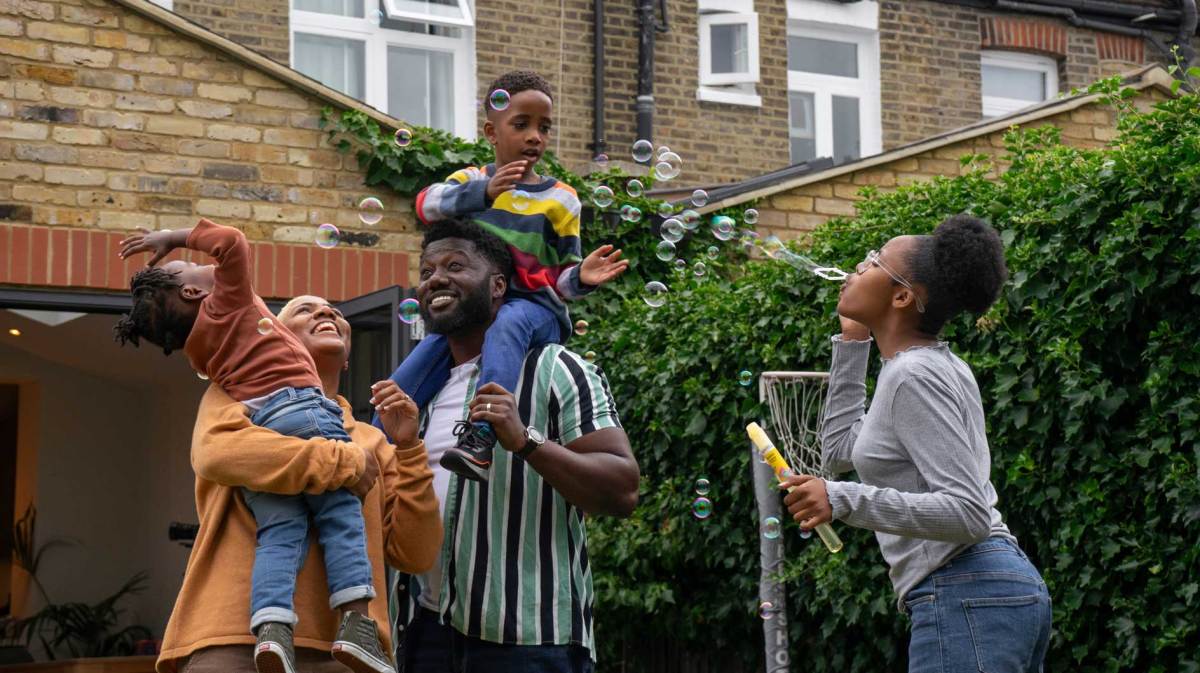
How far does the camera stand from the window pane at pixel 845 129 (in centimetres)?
1365

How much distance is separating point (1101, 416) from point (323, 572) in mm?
2574

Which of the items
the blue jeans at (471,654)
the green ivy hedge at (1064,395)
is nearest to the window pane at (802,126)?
→ the green ivy hedge at (1064,395)

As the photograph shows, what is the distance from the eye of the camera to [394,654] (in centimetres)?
376

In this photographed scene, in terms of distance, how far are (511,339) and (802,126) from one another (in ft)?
33.0

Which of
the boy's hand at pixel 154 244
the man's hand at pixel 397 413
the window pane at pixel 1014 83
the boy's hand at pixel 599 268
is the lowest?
the man's hand at pixel 397 413

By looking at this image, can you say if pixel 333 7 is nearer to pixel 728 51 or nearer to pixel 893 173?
pixel 728 51

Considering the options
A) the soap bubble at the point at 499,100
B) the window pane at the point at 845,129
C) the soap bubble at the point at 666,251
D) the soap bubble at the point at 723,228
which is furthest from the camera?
the window pane at the point at 845,129

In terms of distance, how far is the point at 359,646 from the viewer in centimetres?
336

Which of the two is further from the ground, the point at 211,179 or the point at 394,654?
the point at 211,179

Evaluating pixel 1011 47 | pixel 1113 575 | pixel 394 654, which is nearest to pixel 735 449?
pixel 1113 575

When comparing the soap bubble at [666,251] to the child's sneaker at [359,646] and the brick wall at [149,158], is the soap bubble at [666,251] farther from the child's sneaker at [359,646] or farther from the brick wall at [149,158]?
the brick wall at [149,158]

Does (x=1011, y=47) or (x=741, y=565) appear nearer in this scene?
(x=741, y=565)

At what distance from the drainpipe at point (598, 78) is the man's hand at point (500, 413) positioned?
8.70 m

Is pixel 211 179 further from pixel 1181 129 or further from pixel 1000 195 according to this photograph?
pixel 1181 129
